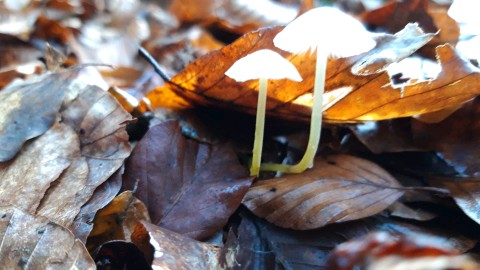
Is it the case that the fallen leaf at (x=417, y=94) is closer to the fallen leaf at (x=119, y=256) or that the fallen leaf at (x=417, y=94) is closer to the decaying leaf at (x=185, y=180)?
the decaying leaf at (x=185, y=180)

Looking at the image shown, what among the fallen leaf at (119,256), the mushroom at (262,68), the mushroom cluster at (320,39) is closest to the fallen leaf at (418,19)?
the mushroom cluster at (320,39)

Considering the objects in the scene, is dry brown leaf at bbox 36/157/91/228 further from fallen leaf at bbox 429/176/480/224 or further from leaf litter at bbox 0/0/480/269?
fallen leaf at bbox 429/176/480/224

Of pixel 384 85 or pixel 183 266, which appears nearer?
pixel 183 266

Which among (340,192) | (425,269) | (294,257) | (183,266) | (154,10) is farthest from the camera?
(154,10)

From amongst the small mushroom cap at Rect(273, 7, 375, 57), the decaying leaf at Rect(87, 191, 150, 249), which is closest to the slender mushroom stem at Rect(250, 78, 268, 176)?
the small mushroom cap at Rect(273, 7, 375, 57)

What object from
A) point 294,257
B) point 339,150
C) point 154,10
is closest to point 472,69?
point 339,150

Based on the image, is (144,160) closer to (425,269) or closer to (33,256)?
(33,256)
